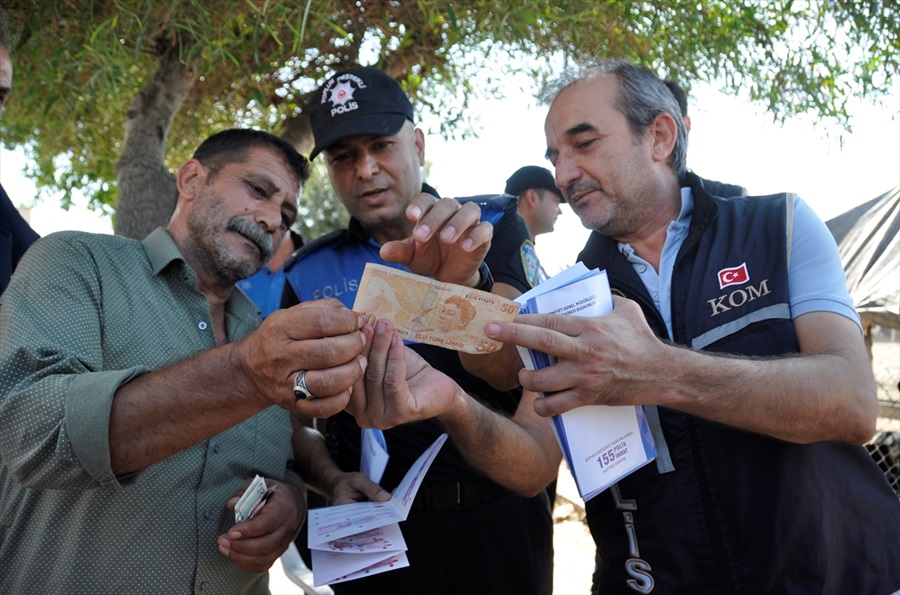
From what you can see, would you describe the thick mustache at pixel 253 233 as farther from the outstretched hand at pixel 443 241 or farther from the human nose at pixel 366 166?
the outstretched hand at pixel 443 241

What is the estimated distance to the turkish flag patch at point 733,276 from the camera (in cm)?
188

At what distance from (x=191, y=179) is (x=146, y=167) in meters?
0.85

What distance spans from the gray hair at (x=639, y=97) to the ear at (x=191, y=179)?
4.56 ft

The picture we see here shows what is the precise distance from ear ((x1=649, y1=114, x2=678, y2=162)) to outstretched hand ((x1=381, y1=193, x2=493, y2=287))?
75cm

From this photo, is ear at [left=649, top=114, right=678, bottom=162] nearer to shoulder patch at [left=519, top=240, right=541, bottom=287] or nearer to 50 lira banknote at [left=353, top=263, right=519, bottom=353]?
shoulder patch at [left=519, top=240, right=541, bottom=287]

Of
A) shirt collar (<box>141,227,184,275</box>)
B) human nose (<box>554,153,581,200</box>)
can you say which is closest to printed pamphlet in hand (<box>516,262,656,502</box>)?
human nose (<box>554,153,581,200</box>)

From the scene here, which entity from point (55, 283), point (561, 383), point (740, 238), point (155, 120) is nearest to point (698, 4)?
point (740, 238)

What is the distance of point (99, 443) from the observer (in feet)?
4.90

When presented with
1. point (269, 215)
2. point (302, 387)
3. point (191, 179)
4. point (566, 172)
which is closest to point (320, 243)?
point (269, 215)

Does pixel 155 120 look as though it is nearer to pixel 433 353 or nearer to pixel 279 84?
pixel 279 84

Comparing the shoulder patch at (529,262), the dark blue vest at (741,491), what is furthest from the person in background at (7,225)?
the dark blue vest at (741,491)

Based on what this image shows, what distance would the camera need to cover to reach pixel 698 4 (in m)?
3.05

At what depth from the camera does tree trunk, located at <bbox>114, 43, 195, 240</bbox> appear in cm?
328

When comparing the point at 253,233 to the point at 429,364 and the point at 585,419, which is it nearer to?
the point at 429,364
